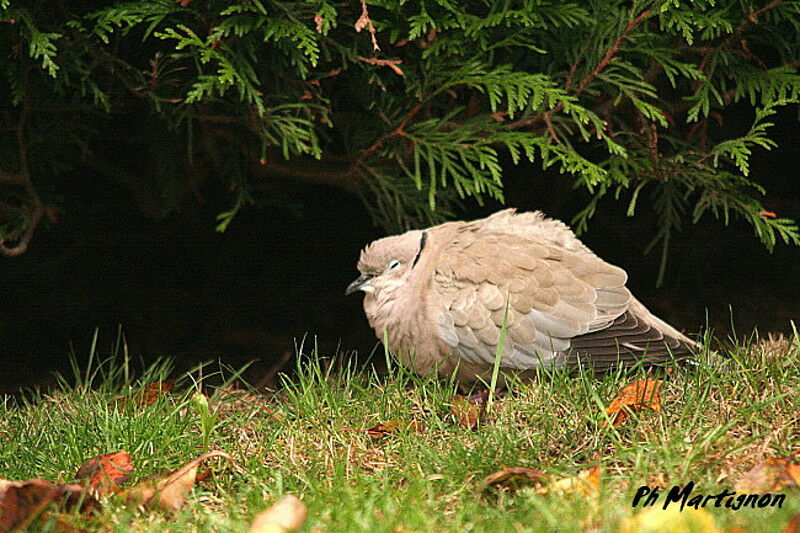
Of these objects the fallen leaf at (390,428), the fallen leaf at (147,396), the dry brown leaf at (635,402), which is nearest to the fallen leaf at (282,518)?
the fallen leaf at (390,428)

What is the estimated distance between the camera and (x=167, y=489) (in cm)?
269

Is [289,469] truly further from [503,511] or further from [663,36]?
[663,36]

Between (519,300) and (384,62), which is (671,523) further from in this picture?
(384,62)

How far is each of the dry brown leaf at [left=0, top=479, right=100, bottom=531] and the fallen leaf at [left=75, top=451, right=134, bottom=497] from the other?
3.2 inches

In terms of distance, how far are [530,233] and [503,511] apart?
206cm

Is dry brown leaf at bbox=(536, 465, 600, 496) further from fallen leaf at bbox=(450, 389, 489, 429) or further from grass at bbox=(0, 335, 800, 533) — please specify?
fallen leaf at bbox=(450, 389, 489, 429)

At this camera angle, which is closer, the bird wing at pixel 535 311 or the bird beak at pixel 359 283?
the bird wing at pixel 535 311

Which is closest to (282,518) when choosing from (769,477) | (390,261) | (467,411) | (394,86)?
(467,411)

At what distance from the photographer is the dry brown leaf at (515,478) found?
8.53ft

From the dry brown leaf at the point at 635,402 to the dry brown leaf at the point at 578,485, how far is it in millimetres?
369

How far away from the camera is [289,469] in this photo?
294 cm

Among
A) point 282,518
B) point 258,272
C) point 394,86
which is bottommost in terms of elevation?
point 258,272

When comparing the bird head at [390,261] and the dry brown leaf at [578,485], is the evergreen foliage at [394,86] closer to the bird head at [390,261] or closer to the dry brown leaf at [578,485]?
the bird head at [390,261]

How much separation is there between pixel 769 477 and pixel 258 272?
14.5 ft
